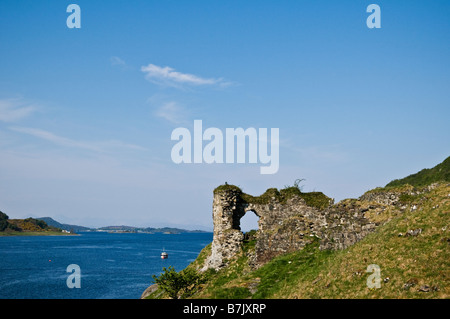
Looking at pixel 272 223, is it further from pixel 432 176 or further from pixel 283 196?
pixel 432 176

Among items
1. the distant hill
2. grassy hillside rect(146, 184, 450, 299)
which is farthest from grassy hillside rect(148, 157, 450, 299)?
the distant hill

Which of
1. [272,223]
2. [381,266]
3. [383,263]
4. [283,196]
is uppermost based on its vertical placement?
[283,196]

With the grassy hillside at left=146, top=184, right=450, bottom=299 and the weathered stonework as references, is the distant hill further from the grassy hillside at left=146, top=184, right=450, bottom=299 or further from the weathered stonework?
the grassy hillside at left=146, top=184, right=450, bottom=299

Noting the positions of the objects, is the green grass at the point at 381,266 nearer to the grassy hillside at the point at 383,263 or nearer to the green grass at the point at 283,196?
the grassy hillside at the point at 383,263

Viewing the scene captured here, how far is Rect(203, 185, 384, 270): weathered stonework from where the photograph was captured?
1107 inches

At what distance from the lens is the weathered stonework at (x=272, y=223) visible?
2812 centimetres

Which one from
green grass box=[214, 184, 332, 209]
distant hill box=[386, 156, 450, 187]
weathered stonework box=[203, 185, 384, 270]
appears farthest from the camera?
distant hill box=[386, 156, 450, 187]

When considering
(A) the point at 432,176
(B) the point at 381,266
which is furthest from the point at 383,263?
(A) the point at 432,176

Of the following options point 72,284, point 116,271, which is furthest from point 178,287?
point 116,271

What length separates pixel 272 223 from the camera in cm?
4044

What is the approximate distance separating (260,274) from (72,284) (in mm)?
66722

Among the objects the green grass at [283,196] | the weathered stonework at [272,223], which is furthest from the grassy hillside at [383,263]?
the green grass at [283,196]

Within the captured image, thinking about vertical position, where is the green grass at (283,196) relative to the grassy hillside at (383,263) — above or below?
above

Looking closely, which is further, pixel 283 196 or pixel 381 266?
pixel 283 196
